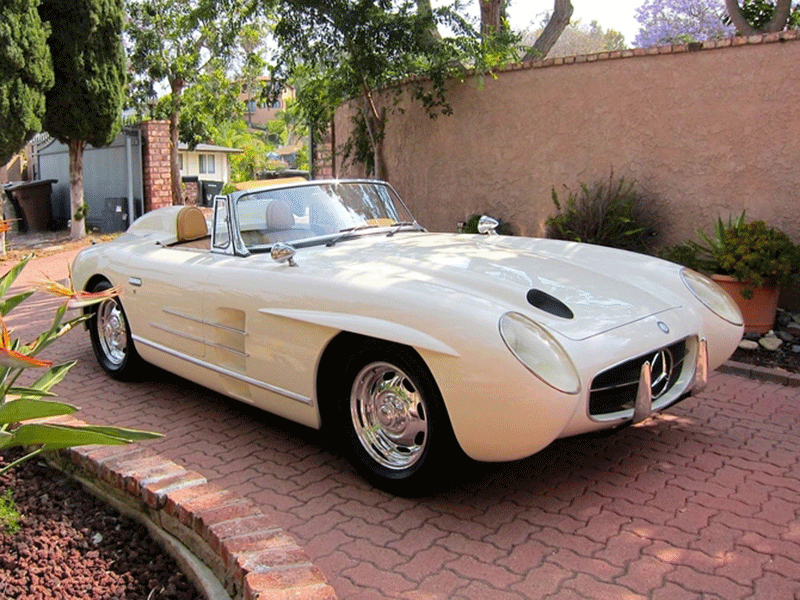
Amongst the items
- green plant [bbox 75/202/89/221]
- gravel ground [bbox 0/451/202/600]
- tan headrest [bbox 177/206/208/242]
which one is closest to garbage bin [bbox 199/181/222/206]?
green plant [bbox 75/202/89/221]

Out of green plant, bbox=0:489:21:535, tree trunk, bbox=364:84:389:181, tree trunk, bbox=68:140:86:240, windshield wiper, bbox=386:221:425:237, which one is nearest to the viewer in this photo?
green plant, bbox=0:489:21:535

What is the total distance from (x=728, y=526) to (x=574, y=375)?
94cm

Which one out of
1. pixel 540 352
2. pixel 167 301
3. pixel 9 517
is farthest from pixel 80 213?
pixel 540 352

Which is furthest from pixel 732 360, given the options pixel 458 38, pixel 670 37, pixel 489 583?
pixel 670 37

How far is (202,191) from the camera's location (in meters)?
20.9

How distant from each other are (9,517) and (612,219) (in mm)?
6024

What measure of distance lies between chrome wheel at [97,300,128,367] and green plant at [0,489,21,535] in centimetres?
242

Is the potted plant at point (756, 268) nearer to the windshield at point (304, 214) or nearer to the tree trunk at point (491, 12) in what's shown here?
the windshield at point (304, 214)

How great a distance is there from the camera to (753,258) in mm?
5777

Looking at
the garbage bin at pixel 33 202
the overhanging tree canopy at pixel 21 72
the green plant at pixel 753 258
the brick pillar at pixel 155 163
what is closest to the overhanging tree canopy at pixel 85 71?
the overhanging tree canopy at pixel 21 72

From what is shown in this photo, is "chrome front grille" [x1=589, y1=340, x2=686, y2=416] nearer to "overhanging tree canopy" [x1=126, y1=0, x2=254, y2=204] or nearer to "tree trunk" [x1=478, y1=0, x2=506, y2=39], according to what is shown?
"tree trunk" [x1=478, y1=0, x2=506, y2=39]

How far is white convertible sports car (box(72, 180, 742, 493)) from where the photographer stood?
286 centimetres

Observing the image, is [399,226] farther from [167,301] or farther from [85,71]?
[85,71]

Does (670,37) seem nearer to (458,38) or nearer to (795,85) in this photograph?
(458,38)
